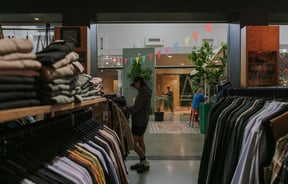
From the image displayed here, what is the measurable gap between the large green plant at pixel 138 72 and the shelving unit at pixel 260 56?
8.36 m

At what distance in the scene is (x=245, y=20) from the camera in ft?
16.5

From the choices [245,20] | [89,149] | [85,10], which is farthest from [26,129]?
[245,20]

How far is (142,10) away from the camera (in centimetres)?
511

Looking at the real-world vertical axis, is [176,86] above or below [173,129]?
above

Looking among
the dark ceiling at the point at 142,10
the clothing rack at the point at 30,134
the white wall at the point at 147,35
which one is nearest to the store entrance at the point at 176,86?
the white wall at the point at 147,35

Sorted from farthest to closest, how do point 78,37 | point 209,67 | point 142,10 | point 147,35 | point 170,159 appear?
point 147,35 → point 209,67 → point 170,159 → point 142,10 → point 78,37

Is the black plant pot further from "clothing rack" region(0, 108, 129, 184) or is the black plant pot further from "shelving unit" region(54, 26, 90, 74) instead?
"clothing rack" region(0, 108, 129, 184)

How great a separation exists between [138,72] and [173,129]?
399 cm

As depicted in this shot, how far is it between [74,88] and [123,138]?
2.65 meters

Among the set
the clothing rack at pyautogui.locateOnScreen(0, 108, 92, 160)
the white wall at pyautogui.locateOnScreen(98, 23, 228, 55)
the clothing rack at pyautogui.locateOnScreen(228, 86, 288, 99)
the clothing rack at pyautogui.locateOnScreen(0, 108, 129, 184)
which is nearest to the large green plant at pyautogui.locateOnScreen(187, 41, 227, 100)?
the clothing rack at pyautogui.locateOnScreen(228, 86, 288, 99)

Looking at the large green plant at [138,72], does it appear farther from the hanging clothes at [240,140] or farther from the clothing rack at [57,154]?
the clothing rack at [57,154]

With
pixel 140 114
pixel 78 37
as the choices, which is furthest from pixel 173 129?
pixel 78 37

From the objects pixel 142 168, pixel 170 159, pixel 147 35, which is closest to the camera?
pixel 142 168

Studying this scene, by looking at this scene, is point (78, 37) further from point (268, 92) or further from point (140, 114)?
point (268, 92)
